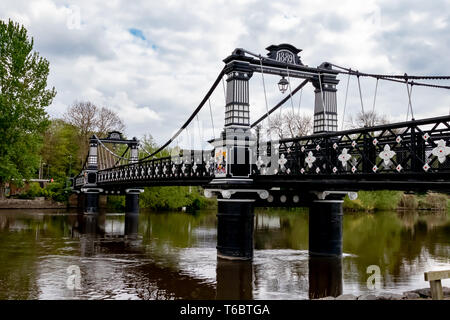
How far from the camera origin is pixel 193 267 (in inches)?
549

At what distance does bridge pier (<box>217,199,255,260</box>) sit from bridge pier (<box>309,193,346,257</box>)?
2761 mm

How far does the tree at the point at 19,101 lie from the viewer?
35656 mm

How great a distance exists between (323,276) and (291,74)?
7.82m

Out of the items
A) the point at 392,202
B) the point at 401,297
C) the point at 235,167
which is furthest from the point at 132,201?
the point at 401,297

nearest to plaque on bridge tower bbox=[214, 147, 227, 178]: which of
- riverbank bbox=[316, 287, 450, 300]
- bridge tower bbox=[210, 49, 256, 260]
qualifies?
bridge tower bbox=[210, 49, 256, 260]

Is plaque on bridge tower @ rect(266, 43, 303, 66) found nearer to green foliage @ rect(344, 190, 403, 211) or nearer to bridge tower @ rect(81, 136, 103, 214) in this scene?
bridge tower @ rect(81, 136, 103, 214)

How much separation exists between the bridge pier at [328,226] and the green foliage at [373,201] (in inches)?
1165

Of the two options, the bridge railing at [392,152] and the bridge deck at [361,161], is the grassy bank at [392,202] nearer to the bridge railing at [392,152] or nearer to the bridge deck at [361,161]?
the bridge deck at [361,161]

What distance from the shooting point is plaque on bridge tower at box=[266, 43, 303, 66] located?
16.7 meters

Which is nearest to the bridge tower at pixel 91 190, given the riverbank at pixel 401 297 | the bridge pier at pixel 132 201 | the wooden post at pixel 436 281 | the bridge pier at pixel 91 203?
the bridge pier at pixel 91 203

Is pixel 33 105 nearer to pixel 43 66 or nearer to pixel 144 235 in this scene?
pixel 43 66

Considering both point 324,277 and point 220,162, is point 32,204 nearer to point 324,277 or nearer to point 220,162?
point 220,162
